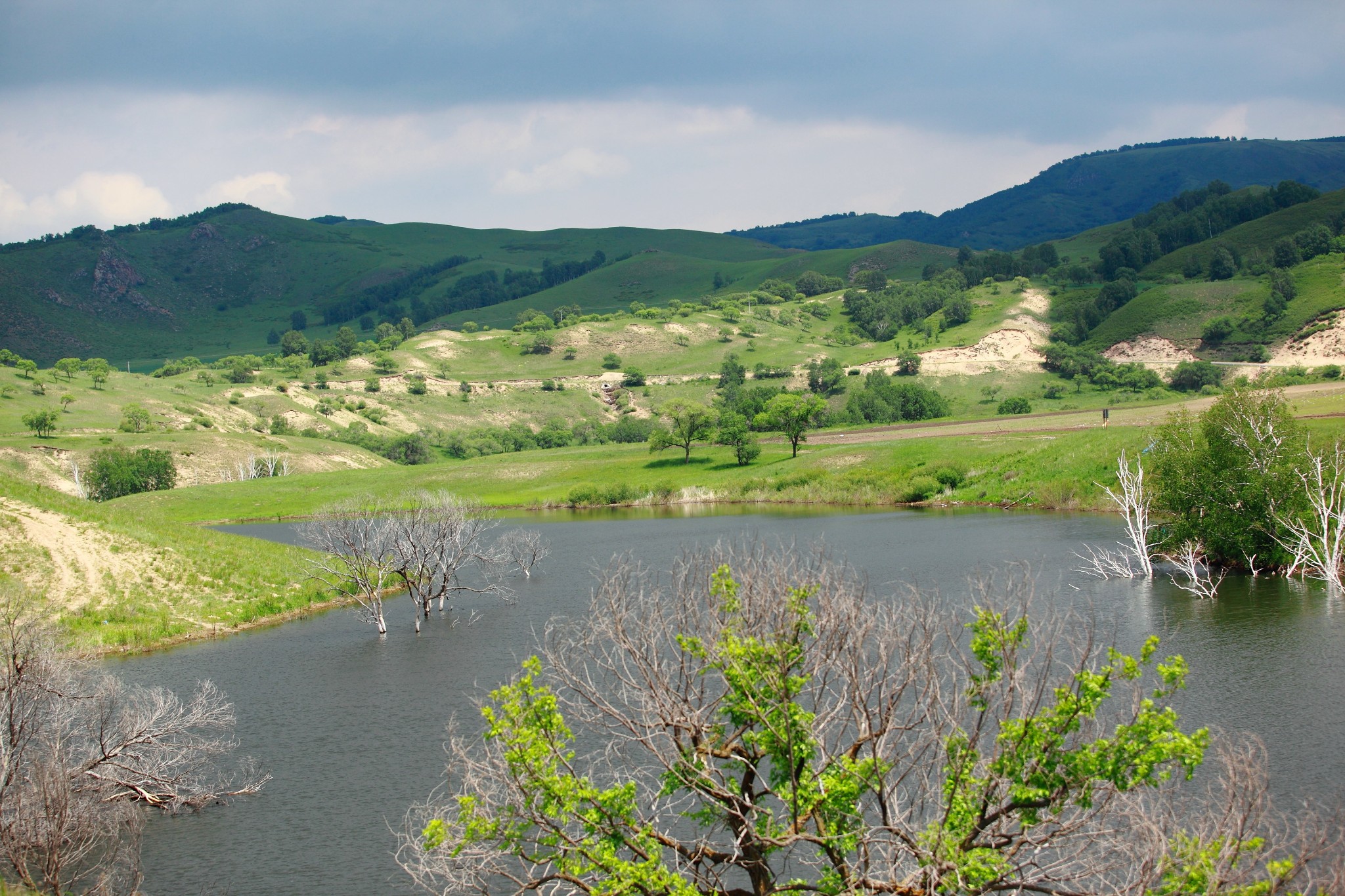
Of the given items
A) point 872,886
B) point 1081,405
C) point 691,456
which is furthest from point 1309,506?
point 1081,405

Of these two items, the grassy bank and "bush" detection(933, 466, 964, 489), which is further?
"bush" detection(933, 466, 964, 489)

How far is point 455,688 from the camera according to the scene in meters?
36.9

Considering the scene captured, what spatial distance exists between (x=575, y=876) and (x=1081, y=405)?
14781 centimetres

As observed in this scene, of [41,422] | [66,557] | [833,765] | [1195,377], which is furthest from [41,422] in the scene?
[1195,377]

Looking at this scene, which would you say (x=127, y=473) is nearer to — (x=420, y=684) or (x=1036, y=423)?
(x=420, y=684)

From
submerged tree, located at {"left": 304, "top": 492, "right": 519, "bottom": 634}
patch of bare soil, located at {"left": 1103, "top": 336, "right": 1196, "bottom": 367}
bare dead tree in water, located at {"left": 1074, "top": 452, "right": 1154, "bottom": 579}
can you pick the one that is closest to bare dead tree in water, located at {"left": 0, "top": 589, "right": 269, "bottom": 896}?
submerged tree, located at {"left": 304, "top": 492, "right": 519, "bottom": 634}

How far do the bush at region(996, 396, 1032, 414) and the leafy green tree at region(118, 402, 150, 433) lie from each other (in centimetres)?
12985

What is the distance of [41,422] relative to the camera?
14088 cm

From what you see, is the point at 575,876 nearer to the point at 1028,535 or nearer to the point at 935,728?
the point at 935,728

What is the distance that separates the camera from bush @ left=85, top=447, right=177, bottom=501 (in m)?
127

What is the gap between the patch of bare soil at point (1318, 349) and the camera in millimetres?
147375

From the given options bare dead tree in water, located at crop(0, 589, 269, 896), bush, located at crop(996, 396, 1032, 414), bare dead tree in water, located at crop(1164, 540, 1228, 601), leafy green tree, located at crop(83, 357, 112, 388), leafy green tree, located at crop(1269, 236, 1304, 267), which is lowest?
bare dead tree in water, located at crop(1164, 540, 1228, 601)

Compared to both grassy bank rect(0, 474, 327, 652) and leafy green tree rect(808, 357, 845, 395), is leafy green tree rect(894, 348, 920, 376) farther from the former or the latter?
grassy bank rect(0, 474, 327, 652)

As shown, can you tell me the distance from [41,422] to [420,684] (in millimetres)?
129388
